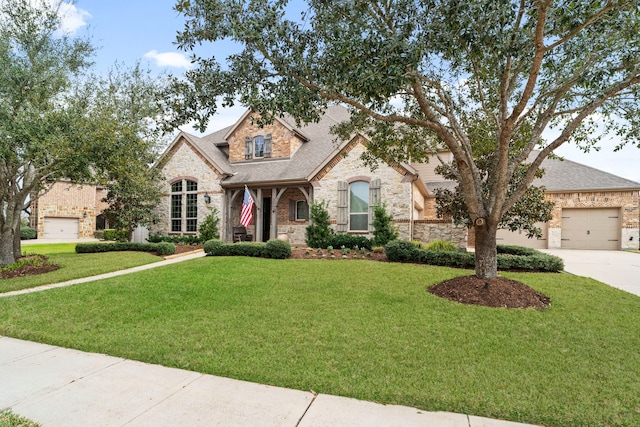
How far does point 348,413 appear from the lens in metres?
2.86

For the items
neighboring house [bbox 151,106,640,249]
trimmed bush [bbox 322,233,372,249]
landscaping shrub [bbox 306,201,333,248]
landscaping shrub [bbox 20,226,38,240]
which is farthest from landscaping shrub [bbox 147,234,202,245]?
landscaping shrub [bbox 20,226,38,240]

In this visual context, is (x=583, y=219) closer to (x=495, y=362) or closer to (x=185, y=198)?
(x=495, y=362)

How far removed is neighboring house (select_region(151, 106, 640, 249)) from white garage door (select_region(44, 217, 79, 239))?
14.4 m

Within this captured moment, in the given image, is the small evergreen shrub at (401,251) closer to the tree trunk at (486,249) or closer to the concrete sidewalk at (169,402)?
the tree trunk at (486,249)

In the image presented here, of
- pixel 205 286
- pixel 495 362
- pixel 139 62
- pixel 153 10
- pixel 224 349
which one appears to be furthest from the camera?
pixel 139 62

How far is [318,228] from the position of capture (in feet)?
47.7

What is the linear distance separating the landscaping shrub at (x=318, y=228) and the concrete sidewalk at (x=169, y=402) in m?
10.8

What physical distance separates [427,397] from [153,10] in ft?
25.6

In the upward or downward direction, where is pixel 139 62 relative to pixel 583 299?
upward

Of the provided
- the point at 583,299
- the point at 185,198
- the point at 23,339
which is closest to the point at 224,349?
the point at 23,339

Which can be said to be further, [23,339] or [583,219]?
[583,219]

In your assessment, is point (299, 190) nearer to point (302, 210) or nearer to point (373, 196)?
point (302, 210)

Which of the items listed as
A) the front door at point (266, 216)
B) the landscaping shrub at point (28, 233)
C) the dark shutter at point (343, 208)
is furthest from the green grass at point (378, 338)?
the landscaping shrub at point (28, 233)

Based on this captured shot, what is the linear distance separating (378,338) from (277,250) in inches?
310
